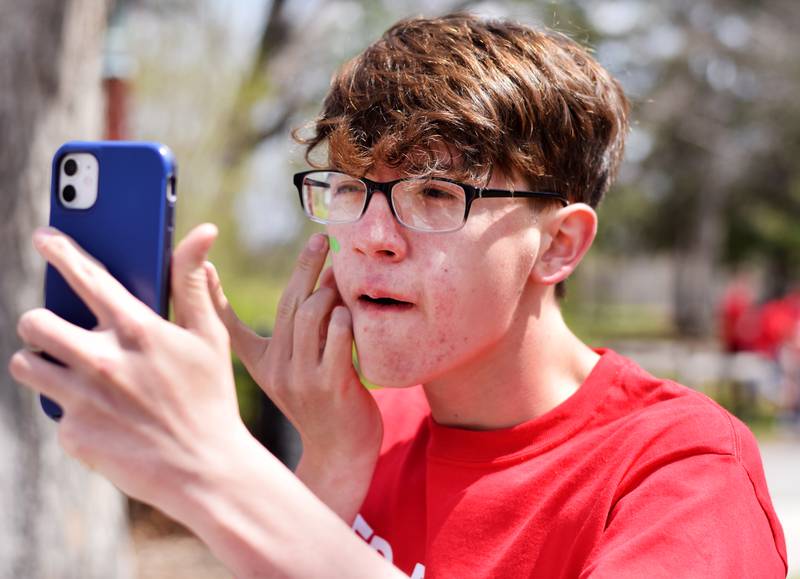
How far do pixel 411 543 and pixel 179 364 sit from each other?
0.78 m

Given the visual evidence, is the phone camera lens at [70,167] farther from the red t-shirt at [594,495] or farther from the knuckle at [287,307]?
the red t-shirt at [594,495]

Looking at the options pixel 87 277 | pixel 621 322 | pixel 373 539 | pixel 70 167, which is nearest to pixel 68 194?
pixel 70 167

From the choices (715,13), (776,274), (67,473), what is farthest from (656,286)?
(67,473)

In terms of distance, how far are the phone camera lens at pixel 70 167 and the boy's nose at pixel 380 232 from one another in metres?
0.50

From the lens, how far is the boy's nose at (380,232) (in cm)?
154

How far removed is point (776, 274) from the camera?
32031 millimetres

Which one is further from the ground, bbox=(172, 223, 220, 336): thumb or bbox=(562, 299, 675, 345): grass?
bbox=(172, 223, 220, 336): thumb

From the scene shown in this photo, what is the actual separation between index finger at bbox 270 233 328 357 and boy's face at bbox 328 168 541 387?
10 cm

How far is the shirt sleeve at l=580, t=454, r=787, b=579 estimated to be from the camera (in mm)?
1233

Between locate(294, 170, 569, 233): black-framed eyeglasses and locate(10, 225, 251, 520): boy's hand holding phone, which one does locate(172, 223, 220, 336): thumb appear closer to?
locate(10, 225, 251, 520): boy's hand holding phone

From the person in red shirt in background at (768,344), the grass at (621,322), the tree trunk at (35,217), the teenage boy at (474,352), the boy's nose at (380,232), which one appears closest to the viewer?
the teenage boy at (474,352)

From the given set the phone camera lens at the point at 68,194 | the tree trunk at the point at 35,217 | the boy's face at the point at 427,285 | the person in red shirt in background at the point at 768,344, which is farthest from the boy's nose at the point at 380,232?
the person in red shirt in background at the point at 768,344

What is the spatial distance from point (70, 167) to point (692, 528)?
108 cm

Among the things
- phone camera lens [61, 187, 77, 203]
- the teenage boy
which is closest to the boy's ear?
the teenage boy
